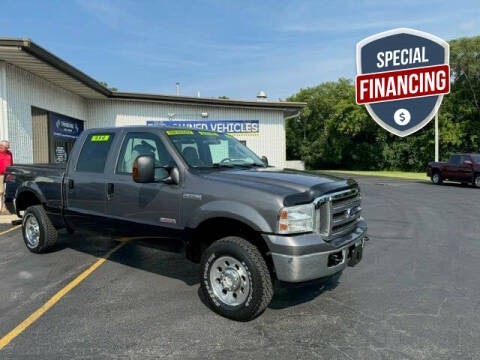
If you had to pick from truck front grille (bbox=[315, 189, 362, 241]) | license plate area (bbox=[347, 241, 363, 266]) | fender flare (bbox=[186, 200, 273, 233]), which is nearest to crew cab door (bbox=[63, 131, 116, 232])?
fender flare (bbox=[186, 200, 273, 233])

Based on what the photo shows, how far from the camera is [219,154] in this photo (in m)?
5.39

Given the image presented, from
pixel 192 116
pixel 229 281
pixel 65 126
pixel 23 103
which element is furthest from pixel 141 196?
pixel 192 116

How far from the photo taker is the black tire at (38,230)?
260 inches

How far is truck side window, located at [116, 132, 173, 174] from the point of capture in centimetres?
503

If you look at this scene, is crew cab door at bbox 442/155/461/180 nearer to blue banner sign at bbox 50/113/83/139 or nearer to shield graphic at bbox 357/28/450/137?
shield graphic at bbox 357/28/450/137

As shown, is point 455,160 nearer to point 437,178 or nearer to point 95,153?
point 437,178

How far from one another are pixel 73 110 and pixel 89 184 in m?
15.3

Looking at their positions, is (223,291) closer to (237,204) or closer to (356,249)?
(237,204)

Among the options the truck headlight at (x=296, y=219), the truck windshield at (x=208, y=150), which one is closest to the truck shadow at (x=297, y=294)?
the truck headlight at (x=296, y=219)

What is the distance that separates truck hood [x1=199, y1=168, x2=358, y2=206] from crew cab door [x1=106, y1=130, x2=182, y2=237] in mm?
527

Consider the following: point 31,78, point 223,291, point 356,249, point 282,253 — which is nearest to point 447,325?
point 356,249

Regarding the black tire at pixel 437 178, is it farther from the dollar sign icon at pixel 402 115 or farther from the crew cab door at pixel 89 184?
the crew cab door at pixel 89 184

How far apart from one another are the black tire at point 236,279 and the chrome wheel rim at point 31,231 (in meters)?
3.60

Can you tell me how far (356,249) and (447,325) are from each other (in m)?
1.07
